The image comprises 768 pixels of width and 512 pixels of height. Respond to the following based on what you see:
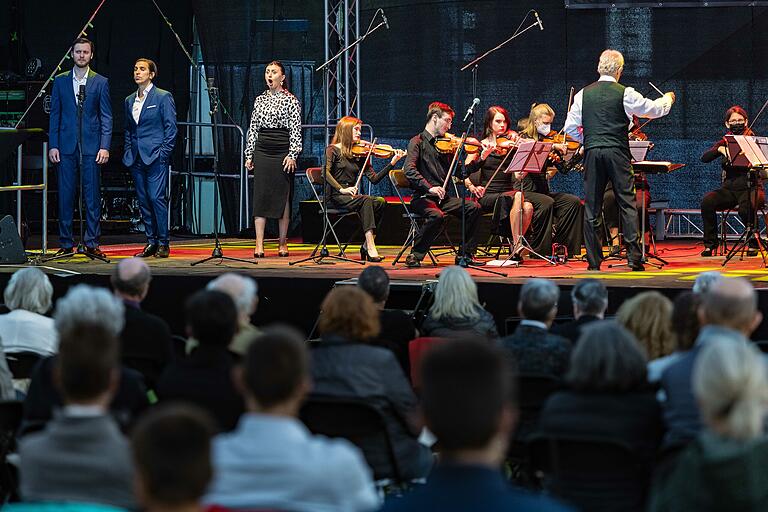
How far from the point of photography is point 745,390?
234 centimetres

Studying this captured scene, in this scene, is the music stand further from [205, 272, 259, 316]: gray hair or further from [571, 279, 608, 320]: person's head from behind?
[205, 272, 259, 316]: gray hair

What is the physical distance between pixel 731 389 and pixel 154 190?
25.3 feet

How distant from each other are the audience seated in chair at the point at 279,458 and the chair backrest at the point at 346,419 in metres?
1.07

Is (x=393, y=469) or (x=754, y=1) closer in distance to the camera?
(x=393, y=469)

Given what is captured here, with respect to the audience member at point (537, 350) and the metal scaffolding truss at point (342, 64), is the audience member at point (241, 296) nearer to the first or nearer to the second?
the audience member at point (537, 350)

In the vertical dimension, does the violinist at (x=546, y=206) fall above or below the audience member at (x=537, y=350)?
above

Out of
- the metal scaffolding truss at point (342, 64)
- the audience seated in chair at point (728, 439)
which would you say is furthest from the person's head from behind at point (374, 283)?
the metal scaffolding truss at point (342, 64)

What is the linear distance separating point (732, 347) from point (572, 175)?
10.9 m

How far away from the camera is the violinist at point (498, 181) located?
970 centimetres

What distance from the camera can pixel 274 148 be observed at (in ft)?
32.0

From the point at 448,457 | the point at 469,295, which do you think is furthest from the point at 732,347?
the point at 469,295

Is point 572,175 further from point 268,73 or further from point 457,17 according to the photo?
point 268,73

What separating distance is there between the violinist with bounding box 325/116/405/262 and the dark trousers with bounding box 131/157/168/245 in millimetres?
1367

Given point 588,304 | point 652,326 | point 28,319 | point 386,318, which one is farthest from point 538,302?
point 28,319
